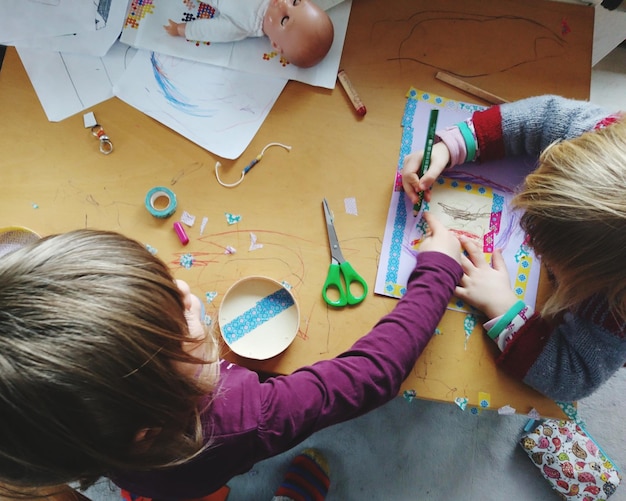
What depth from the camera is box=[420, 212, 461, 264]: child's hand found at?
69 centimetres

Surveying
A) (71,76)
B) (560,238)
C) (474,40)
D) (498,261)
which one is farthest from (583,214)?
(71,76)

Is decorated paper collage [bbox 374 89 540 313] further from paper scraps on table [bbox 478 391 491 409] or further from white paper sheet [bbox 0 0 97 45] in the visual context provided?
white paper sheet [bbox 0 0 97 45]

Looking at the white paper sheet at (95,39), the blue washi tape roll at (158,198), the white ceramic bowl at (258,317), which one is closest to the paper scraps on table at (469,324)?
the white ceramic bowl at (258,317)

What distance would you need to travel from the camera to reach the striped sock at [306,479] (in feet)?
3.34

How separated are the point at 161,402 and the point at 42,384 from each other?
115 mm

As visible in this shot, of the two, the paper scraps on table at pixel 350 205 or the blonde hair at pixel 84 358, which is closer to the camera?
the blonde hair at pixel 84 358

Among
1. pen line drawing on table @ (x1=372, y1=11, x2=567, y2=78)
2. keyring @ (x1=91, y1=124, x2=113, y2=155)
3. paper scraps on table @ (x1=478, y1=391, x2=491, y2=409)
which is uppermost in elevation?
pen line drawing on table @ (x1=372, y1=11, x2=567, y2=78)

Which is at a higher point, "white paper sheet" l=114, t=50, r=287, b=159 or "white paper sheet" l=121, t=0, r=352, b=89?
"white paper sheet" l=121, t=0, r=352, b=89

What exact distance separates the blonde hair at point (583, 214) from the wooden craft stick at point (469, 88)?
7.2 inches

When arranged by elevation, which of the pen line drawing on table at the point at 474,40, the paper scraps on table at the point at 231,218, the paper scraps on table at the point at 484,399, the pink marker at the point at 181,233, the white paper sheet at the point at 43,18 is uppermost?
the white paper sheet at the point at 43,18

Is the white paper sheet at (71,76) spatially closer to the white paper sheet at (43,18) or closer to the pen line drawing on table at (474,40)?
the white paper sheet at (43,18)

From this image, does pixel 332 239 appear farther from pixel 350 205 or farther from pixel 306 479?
pixel 306 479

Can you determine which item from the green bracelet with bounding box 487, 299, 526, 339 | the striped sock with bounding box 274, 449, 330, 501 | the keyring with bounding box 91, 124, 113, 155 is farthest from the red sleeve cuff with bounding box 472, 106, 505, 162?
the striped sock with bounding box 274, 449, 330, 501

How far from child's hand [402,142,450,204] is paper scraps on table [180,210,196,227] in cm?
32
